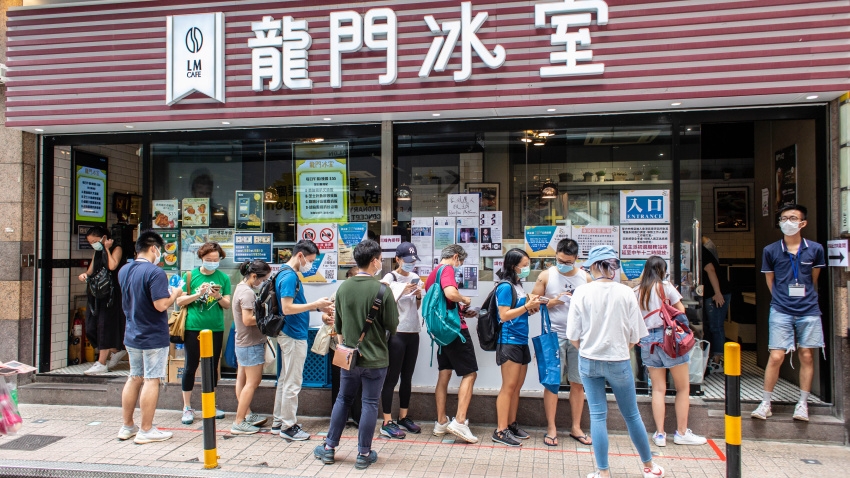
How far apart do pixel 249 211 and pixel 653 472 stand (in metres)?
5.35

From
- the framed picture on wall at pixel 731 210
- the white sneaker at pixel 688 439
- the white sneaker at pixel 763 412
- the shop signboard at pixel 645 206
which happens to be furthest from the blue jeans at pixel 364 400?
the framed picture on wall at pixel 731 210

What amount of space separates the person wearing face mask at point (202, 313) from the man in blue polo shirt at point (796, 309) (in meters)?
5.74

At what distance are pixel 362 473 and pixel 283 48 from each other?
4.61m

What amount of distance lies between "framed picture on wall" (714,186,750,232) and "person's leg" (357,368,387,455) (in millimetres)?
8005

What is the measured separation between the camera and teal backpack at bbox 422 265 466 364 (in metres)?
5.70

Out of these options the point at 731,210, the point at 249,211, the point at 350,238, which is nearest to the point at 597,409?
the point at 350,238

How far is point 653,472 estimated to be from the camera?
15.8 ft

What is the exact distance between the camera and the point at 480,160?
7.07m

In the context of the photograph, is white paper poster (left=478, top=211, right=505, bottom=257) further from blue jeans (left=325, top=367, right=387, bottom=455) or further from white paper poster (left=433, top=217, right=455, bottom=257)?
blue jeans (left=325, top=367, right=387, bottom=455)

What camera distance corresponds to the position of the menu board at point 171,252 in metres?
7.61

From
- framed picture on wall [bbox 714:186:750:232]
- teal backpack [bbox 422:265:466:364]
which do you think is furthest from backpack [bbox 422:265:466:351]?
framed picture on wall [bbox 714:186:750:232]

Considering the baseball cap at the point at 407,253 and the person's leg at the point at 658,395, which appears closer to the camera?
the person's leg at the point at 658,395

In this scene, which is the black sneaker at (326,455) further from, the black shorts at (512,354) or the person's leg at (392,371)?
the black shorts at (512,354)

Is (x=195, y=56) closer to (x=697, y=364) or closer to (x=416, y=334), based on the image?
(x=416, y=334)
